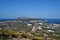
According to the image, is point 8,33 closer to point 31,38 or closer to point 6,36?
point 6,36

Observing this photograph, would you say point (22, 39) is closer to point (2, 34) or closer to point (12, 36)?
point (12, 36)

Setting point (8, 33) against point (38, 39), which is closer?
point (38, 39)

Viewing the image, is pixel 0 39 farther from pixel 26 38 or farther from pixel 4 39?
pixel 26 38

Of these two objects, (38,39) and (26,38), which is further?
(26,38)

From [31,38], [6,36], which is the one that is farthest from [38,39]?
[6,36]

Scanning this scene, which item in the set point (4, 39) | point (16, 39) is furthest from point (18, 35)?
point (4, 39)

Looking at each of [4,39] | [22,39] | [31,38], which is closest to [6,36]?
[4,39]

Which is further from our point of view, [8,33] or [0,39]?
[8,33]
